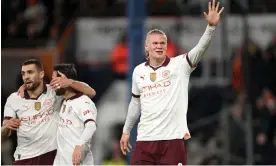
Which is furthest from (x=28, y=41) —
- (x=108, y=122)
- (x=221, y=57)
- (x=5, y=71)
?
(x=221, y=57)

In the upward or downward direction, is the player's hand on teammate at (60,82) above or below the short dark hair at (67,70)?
below

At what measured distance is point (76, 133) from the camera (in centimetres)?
996

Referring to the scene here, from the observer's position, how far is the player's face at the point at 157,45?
966 cm

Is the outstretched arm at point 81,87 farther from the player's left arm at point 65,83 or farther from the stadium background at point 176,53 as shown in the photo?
the stadium background at point 176,53

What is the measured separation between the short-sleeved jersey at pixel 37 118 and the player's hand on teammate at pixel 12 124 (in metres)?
0.09

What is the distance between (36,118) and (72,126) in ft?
1.86

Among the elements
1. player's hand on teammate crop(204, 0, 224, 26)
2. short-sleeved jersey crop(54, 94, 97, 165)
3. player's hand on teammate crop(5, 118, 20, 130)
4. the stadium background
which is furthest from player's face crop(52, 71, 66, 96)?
the stadium background

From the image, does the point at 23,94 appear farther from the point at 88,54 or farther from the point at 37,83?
the point at 88,54

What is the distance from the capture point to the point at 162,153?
Result: 31.7 feet

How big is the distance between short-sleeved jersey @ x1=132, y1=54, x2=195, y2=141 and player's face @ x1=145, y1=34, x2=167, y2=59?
16 centimetres

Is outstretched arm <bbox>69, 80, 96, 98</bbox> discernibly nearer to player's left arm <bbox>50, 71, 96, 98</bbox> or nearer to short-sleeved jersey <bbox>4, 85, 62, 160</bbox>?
player's left arm <bbox>50, 71, 96, 98</bbox>

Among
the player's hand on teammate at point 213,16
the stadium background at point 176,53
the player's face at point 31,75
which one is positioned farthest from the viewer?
the stadium background at point 176,53

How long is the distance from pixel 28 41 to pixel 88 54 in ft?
4.23

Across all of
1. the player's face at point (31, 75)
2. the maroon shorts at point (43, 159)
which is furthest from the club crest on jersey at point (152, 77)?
the maroon shorts at point (43, 159)
